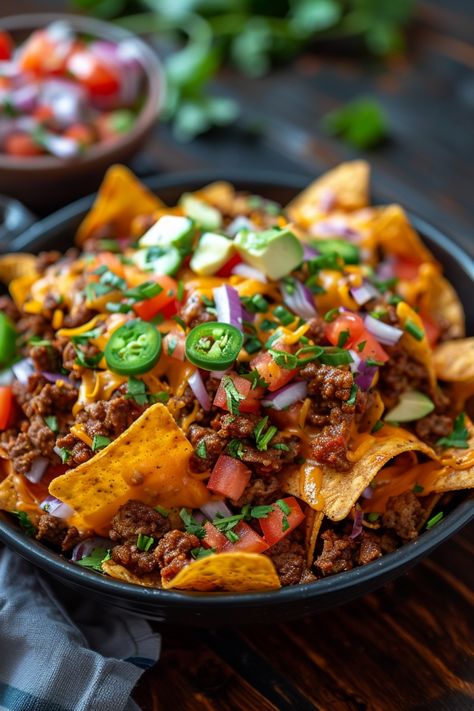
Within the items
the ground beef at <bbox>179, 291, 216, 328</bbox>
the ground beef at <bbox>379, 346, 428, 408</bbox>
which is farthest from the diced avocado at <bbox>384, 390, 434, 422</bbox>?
the ground beef at <bbox>179, 291, 216, 328</bbox>

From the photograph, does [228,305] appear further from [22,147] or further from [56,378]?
[22,147]

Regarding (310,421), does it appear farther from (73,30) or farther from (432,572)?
(73,30)

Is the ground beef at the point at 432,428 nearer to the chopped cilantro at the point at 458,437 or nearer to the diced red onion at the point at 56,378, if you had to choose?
the chopped cilantro at the point at 458,437

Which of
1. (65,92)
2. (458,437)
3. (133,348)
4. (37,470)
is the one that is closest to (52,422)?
(37,470)

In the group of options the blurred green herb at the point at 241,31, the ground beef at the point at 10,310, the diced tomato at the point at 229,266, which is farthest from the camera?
the blurred green herb at the point at 241,31

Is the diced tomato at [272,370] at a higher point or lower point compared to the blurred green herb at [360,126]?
higher

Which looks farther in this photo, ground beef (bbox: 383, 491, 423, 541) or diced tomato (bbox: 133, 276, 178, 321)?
diced tomato (bbox: 133, 276, 178, 321)

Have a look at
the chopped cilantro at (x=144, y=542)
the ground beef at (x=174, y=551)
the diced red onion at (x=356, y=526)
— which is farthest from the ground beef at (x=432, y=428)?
the chopped cilantro at (x=144, y=542)

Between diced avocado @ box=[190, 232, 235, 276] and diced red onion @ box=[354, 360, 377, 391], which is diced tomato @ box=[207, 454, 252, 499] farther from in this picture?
diced avocado @ box=[190, 232, 235, 276]
